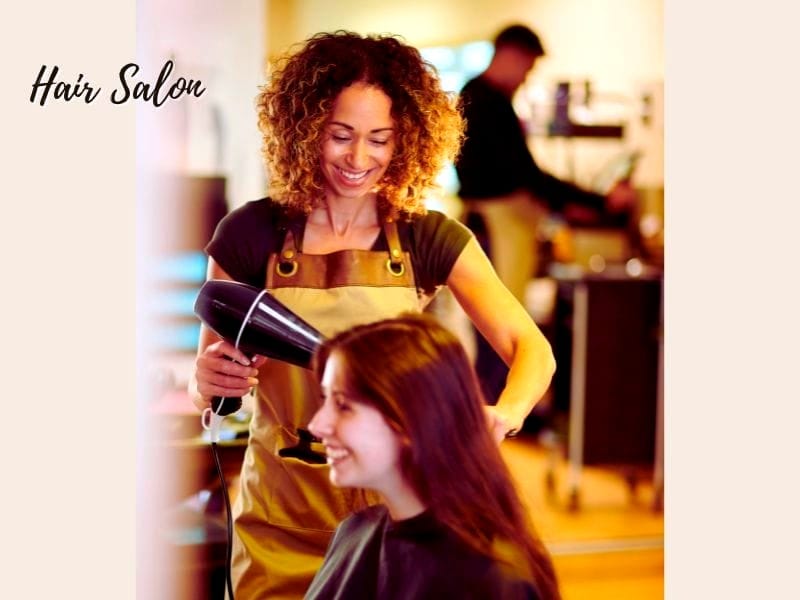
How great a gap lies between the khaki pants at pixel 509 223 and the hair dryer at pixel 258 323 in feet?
2.90

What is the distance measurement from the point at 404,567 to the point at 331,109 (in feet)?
2.07

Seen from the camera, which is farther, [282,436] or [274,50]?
[274,50]

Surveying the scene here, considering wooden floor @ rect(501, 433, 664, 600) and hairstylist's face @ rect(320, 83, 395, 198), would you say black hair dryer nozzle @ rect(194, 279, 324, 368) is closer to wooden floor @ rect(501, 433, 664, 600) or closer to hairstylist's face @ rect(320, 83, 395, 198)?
hairstylist's face @ rect(320, 83, 395, 198)

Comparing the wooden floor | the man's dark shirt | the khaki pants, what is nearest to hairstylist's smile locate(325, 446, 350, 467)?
the man's dark shirt

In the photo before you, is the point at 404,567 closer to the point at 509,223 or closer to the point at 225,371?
the point at 225,371

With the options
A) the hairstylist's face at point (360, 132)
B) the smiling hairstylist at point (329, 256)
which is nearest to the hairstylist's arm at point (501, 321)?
the smiling hairstylist at point (329, 256)

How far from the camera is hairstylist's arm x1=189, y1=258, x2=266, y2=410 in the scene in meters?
1.51

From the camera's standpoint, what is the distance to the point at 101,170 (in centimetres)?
181

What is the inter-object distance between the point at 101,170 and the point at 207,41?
11.5 inches

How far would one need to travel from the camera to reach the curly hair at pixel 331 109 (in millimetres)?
1515
